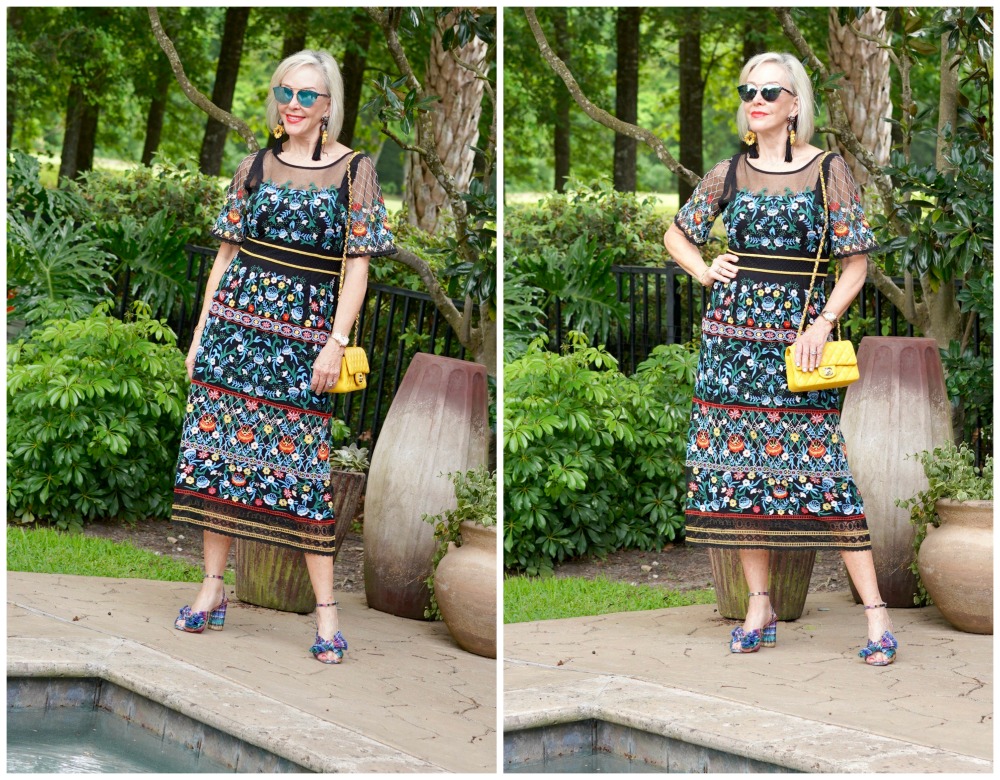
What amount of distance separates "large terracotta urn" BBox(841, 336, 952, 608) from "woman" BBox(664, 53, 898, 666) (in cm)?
52

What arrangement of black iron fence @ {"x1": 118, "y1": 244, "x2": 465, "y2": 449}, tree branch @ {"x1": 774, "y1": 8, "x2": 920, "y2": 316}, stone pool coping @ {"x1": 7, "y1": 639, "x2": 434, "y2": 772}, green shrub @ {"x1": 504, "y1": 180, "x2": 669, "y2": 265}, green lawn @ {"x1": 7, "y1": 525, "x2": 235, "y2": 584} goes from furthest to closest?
green shrub @ {"x1": 504, "y1": 180, "x2": 669, "y2": 265}, black iron fence @ {"x1": 118, "y1": 244, "x2": 465, "y2": 449}, tree branch @ {"x1": 774, "y1": 8, "x2": 920, "y2": 316}, green lawn @ {"x1": 7, "y1": 525, "x2": 235, "y2": 584}, stone pool coping @ {"x1": 7, "y1": 639, "x2": 434, "y2": 772}

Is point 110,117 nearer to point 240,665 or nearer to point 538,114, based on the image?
point 538,114

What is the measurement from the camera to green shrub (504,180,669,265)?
5.39 m

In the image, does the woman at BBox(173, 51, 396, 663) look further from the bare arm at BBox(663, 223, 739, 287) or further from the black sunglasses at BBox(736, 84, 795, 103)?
the black sunglasses at BBox(736, 84, 795, 103)

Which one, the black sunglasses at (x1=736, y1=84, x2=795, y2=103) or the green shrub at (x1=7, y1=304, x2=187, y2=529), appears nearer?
the black sunglasses at (x1=736, y1=84, x2=795, y2=103)

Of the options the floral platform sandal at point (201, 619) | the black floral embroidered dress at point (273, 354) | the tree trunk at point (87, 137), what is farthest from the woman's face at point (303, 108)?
the tree trunk at point (87, 137)

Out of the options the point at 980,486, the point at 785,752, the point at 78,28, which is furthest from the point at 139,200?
the point at 785,752

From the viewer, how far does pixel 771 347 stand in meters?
3.54

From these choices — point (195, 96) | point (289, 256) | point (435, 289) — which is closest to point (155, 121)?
point (195, 96)

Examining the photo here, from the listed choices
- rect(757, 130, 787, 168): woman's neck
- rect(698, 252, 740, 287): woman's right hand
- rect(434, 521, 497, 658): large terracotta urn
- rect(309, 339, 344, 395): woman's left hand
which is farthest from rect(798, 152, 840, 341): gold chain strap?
rect(309, 339, 344, 395): woman's left hand

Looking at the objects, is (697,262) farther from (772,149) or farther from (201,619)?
(201,619)

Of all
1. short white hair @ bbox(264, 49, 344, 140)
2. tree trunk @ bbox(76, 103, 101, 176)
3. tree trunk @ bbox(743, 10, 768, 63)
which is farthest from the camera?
tree trunk @ bbox(76, 103, 101, 176)

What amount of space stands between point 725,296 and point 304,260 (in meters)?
1.24

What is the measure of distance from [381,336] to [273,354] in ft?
6.53
